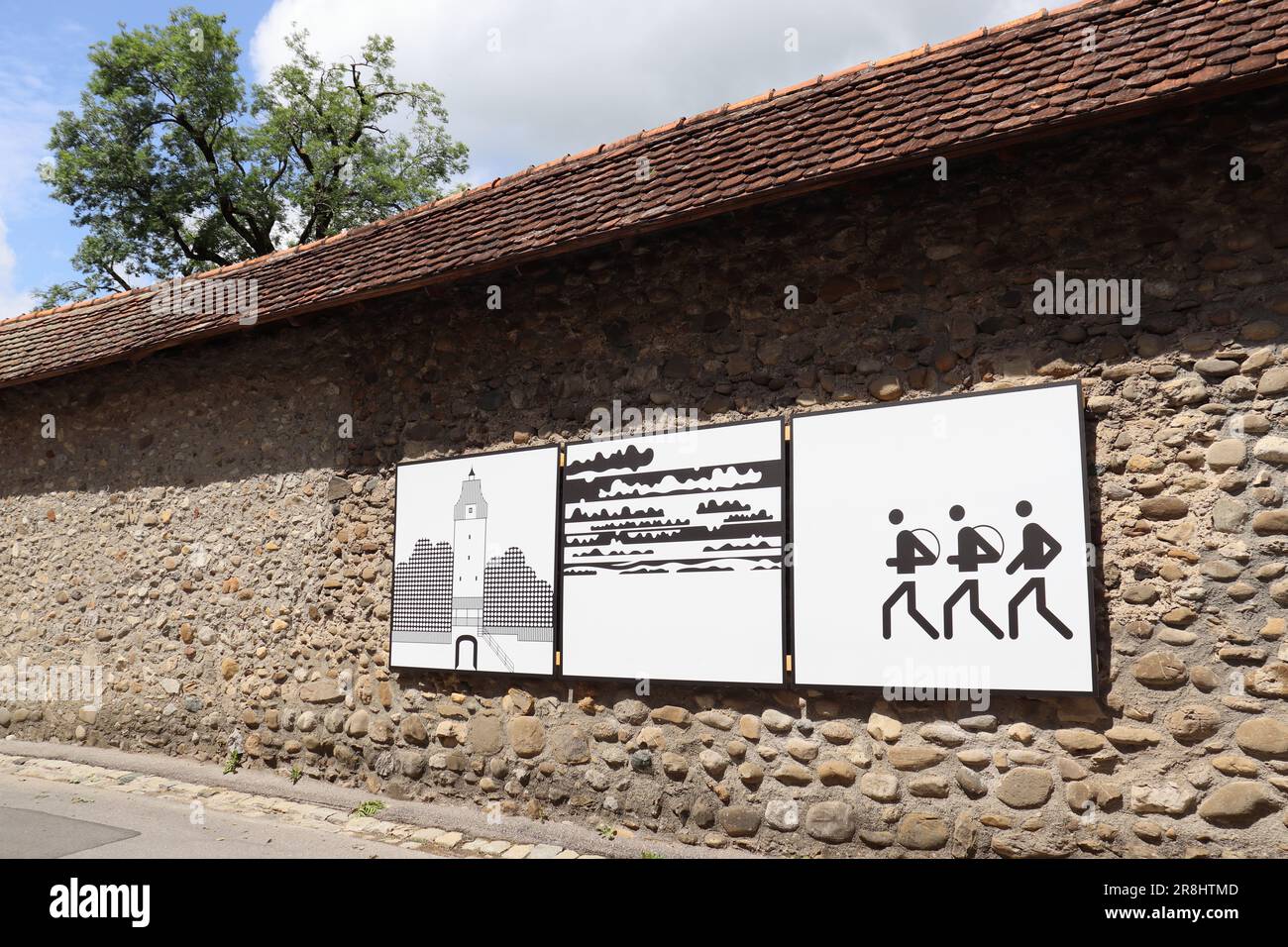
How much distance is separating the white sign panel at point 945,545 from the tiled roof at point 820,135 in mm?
1374

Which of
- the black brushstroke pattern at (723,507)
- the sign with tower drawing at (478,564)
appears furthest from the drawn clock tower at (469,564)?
the black brushstroke pattern at (723,507)

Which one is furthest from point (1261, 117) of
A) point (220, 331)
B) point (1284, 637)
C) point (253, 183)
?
point (253, 183)

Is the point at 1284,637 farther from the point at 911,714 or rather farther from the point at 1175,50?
the point at 1175,50

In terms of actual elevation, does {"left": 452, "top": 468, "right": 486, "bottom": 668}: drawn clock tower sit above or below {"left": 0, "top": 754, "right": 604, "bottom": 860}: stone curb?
above

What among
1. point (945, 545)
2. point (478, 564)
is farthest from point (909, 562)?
point (478, 564)

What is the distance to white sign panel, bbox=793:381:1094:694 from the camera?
15.0 ft

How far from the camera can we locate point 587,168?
21.4 ft

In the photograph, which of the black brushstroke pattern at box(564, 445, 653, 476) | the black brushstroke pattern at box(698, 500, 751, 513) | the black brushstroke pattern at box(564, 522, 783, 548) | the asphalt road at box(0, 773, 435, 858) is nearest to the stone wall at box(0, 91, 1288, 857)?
the black brushstroke pattern at box(564, 445, 653, 476)

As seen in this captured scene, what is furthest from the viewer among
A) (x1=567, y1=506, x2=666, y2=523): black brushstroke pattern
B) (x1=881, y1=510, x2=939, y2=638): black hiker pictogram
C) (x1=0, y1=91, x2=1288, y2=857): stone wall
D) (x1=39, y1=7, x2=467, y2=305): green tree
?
(x1=39, y1=7, x2=467, y2=305): green tree

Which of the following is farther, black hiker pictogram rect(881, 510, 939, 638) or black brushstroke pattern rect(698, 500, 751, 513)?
black brushstroke pattern rect(698, 500, 751, 513)

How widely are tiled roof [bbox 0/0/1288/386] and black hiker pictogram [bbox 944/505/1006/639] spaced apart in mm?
1955

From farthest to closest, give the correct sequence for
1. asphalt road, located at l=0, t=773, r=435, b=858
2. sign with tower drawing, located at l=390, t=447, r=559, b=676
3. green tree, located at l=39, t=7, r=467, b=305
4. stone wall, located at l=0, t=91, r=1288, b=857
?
1. green tree, located at l=39, t=7, r=467, b=305
2. sign with tower drawing, located at l=390, t=447, r=559, b=676
3. asphalt road, located at l=0, t=773, r=435, b=858
4. stone wall, located at l=0, t=91, r=1288, b=857

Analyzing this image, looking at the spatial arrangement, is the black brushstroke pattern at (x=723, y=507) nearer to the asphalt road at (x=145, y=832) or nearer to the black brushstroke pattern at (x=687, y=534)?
the black brushstroke pattern at (x=687, y=534)

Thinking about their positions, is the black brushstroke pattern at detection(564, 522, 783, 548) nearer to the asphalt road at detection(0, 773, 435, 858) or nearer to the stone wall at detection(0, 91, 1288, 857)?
the stone wall at detection(0, 91, 1288, 857)
